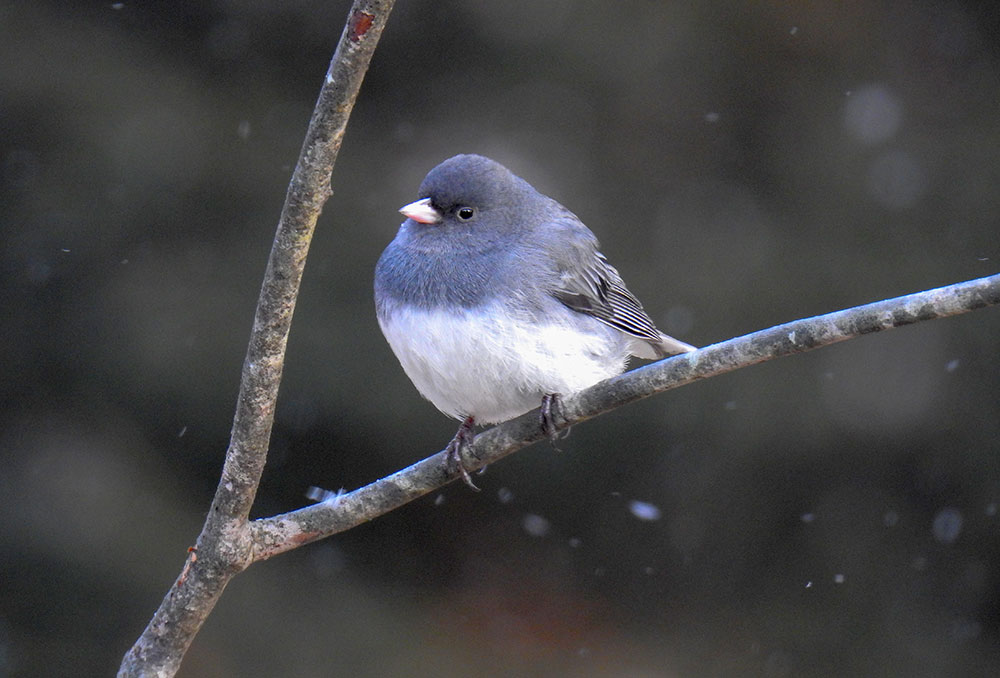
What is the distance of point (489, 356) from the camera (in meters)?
2.17

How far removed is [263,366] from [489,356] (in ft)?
1.80

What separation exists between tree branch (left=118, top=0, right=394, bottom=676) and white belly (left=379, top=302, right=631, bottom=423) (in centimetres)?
46

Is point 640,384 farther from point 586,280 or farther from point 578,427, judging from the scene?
point 578,427

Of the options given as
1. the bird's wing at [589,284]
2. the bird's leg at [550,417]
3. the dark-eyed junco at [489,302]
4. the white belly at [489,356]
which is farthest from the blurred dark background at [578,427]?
the bird's leg at [550,417]

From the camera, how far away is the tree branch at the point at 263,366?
61.7 inches

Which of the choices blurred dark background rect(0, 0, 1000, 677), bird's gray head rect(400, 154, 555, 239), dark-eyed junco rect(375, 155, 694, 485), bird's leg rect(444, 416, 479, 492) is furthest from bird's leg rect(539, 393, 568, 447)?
blurred dark background rect(0, 0, 1000, 677)

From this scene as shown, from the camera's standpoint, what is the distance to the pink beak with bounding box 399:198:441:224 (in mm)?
2365

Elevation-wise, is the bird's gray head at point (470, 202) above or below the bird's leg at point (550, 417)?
above

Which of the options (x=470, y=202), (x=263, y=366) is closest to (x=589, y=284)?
(x=470, y=202)

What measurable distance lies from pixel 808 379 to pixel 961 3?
1483 mm

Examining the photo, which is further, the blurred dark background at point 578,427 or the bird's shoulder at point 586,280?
→ the blurred dark background at point 578,427

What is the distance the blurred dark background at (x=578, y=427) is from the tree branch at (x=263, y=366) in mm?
1632

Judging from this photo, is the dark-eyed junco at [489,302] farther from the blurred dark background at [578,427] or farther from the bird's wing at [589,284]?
the blurred dark background at [578,427]

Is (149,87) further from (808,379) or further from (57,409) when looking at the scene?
(808,379)
